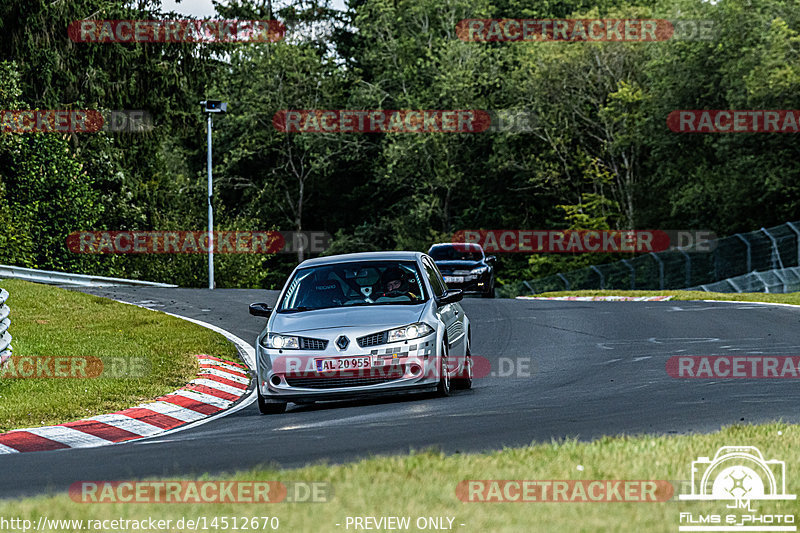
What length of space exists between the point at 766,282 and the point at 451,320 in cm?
2363

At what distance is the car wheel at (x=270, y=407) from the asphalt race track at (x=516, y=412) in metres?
0.24

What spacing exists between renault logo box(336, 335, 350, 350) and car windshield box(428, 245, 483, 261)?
2046cm

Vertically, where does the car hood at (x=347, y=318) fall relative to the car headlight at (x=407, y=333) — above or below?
above

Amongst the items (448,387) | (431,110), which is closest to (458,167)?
(431,110)

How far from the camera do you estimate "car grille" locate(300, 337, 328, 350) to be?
11.5m

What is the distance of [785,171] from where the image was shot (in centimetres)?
4669

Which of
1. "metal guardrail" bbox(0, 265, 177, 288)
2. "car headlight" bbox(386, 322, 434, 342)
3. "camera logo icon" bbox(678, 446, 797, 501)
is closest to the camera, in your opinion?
"camera logo icon" bbox(678, 446, 797, 501)

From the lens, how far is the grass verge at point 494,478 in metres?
5.56
